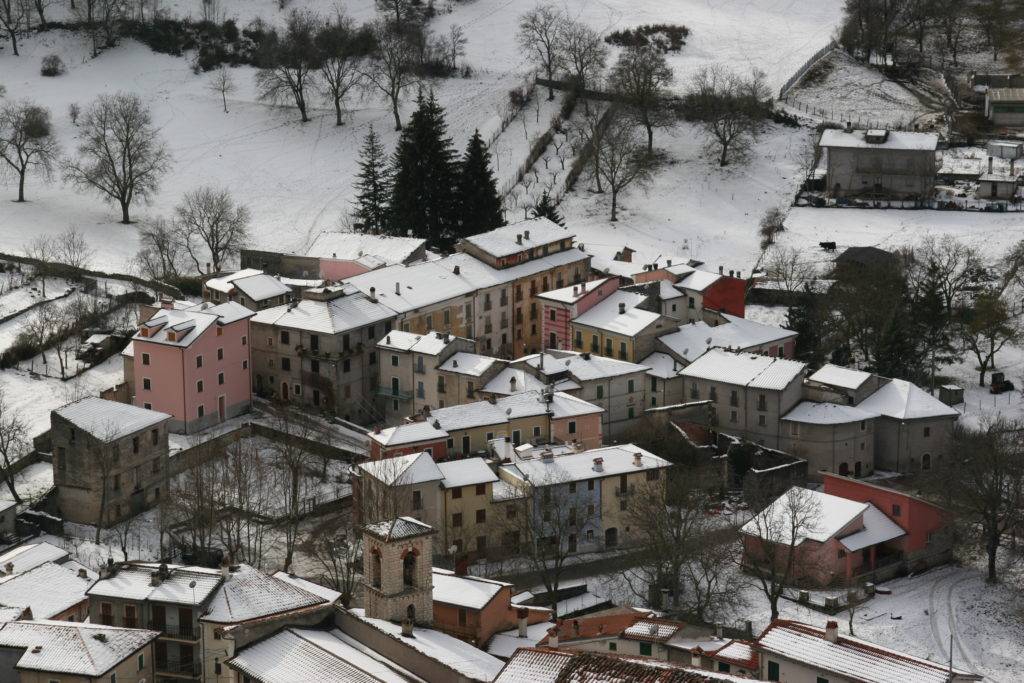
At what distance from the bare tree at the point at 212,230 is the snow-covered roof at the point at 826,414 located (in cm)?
3687

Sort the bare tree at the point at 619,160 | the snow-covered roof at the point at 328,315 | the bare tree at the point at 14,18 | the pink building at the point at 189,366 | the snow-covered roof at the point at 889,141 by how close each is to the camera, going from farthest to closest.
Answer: the bare tree at the point at 14,18 < the snow-covered roof at the point at 889,141 < the bare tree at the point at 619,160 < the snow-covered roof at the point at 328,315 < the pink building at the point at 189,366

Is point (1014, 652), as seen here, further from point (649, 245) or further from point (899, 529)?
point (649, 245)

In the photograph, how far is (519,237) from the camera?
110062 mm

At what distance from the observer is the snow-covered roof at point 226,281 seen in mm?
104688

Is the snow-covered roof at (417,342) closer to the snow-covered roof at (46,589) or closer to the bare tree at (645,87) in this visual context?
the snow-covered roof at (46,589)

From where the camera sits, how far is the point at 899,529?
87062mm

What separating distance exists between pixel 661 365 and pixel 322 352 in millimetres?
16948

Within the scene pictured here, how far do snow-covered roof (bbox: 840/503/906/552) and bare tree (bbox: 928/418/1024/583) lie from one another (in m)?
2.76

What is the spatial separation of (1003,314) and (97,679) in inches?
2236

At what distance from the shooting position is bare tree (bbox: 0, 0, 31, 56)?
491 feet

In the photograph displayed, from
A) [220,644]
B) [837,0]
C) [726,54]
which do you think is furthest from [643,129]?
[220,644]

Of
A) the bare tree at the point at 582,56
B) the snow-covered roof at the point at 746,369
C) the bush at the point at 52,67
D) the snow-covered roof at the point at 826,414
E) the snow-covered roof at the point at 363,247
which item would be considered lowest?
the snow-covered roof at the point at 826,414

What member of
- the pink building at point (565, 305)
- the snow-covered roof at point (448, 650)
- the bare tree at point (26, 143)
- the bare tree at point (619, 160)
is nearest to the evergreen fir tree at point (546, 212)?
the bare tree at point (619, 160)

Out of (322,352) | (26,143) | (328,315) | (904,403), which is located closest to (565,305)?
(328,315)
